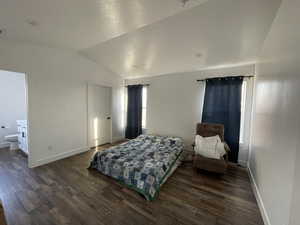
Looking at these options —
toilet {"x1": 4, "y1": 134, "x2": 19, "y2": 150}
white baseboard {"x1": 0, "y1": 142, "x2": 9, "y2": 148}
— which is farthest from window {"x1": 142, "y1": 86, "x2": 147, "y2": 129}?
white baseboard {"x1": 0, "y1": 142, "x2": 9, "y2": 148}

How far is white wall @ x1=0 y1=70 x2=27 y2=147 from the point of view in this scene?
3.87 metres

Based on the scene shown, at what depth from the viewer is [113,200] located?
188cm

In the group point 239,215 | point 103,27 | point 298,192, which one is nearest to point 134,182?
point 239,215

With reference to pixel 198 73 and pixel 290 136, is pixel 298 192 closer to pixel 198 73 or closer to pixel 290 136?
pixel 290 136

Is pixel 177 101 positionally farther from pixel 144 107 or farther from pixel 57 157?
pixel 57 157

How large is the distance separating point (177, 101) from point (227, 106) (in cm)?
130

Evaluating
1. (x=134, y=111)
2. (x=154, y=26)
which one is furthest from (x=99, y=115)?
(x=154, y=26)

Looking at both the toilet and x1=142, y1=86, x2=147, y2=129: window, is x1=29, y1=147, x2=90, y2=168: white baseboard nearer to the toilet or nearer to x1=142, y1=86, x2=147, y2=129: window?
the toilet

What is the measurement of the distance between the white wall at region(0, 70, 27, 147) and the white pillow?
559cm

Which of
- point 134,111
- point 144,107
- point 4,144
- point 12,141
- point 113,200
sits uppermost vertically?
point 144,107

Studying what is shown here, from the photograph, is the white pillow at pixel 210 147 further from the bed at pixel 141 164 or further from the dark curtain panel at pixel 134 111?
the dark curtain panel at pixel 134 111

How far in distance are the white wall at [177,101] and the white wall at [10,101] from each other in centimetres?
408

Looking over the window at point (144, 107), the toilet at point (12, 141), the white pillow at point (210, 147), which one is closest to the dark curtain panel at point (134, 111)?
the window at point (144, 107)

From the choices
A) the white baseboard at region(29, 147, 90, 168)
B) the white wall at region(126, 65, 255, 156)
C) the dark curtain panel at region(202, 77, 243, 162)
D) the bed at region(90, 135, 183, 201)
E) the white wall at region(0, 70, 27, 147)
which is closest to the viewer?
the bed at region(90, 135, 183, 201)
